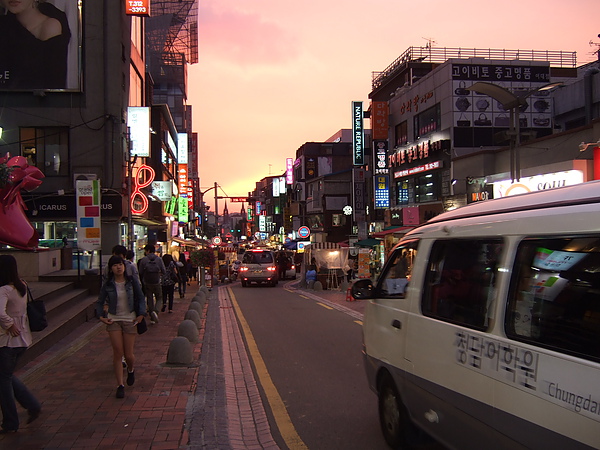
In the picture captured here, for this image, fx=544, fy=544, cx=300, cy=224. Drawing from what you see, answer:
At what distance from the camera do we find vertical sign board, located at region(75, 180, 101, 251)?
15422 mm

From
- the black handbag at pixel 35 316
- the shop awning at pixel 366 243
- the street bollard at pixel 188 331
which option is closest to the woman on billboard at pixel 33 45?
the shop awning at pixel 366 243

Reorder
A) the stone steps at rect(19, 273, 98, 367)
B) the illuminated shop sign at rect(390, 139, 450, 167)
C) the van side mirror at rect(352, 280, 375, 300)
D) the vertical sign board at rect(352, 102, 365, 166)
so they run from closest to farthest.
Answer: the van side mirror at rect(352, 280, 375, 300)
the stone steps at rect(19, 273, 98, 367)
the illuminated shop sign at rect(390, 139, 450, 167)
the vertical sign board at rect(352, 102, 365, 166)

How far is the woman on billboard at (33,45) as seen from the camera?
74.5 ft

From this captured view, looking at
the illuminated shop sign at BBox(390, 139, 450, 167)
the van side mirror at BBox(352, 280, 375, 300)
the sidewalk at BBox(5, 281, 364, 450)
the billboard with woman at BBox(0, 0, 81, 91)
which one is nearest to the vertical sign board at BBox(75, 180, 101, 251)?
the sidewalk at BBox(5, 281, 364, 450)

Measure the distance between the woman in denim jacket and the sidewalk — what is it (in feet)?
2.01

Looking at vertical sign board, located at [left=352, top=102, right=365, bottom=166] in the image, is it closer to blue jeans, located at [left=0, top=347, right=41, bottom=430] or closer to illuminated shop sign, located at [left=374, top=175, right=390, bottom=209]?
illuminated shop sign, located at [left=374, top=175, right=390, bottom=209]

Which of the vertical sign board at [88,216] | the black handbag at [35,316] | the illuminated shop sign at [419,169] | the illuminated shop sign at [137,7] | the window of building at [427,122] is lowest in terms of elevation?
the black handbag at [35,316]

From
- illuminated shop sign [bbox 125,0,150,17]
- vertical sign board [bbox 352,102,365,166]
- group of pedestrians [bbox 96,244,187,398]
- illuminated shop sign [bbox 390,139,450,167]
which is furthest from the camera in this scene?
vertical sign board [bbox 352,102,365,166]

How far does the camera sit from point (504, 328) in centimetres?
338

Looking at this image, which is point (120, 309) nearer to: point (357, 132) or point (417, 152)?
point (417, 152)

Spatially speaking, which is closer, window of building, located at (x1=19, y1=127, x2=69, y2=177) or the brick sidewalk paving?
the brick sidewalk paving

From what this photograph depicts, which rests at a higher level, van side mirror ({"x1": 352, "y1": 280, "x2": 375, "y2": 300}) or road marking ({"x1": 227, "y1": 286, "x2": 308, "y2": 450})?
van side mirror ({"x1": 352, "y1": 280, "x2": 375, "y2": 300})

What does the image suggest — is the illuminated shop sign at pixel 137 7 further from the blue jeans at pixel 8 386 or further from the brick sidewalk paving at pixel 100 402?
the blue jeans at pixel 8 386

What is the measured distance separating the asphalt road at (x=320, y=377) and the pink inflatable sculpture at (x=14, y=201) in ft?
17.8
